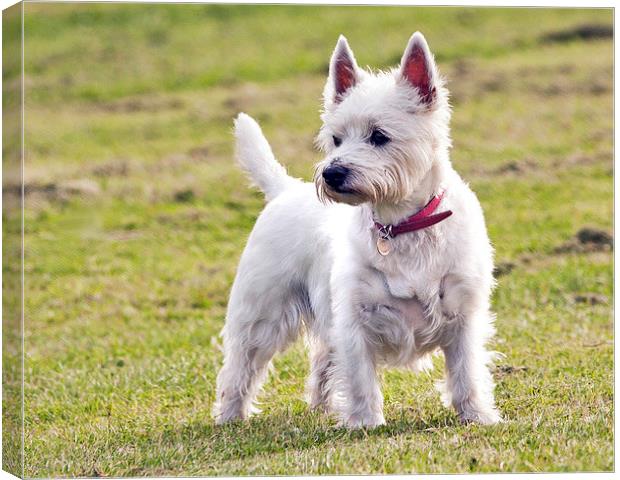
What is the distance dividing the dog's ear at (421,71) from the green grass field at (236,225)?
1.59 m

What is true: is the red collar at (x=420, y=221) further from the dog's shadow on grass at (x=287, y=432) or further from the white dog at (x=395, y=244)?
the dog's shadow on grass at (x=287, y=432)

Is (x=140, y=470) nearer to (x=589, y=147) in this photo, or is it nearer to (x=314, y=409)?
(x=314, y=409)

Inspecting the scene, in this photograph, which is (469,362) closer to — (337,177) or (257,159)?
(337,177)

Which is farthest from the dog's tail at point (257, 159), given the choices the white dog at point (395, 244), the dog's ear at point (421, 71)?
the dog's ear at point (421, 71)

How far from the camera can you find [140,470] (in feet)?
19.0

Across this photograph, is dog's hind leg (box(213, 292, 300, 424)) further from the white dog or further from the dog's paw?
the dog's paw

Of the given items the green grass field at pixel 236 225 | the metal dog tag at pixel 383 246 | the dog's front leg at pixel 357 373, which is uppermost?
the metal dog tag at pixel 383 246

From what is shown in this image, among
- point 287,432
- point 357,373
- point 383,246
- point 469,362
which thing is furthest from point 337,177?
point 287,432

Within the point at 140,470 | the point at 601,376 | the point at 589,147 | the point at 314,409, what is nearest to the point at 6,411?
the point at 140,470

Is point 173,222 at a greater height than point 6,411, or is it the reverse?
point 6,411

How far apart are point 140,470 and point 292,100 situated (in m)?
10.8

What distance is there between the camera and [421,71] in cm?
591

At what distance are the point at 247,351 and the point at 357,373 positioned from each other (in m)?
1.04

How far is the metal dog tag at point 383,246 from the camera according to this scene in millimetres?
6027
